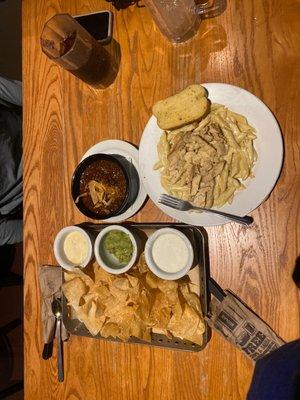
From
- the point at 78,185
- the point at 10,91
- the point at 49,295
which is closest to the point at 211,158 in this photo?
the point at 78,185

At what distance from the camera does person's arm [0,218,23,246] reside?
5.63 feet

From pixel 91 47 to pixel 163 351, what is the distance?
3.27 ft

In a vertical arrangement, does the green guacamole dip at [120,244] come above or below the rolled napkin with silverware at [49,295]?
above

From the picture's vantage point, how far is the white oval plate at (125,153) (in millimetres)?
1274

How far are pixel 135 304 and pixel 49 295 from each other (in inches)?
14.2

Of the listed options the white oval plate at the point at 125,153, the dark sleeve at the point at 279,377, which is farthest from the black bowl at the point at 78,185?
the dark sleeve at the point at 279,377

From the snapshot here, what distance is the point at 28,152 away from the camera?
149cm

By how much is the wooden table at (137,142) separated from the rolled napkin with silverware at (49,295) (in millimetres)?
51

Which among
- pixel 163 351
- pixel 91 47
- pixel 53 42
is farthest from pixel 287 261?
pixel 53 42

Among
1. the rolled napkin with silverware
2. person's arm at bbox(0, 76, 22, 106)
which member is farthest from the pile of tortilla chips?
person's arm at bbox(0, 76, 22, 106)

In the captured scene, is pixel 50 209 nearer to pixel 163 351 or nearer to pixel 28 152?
pixel 28 152

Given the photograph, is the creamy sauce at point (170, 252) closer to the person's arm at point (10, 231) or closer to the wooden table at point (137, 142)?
the wooden table at point (137, 142)

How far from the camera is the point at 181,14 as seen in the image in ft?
4.02

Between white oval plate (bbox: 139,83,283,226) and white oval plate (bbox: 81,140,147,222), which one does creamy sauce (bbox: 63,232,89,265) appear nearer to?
white oval plate (bbox: 81,140,147,222)
